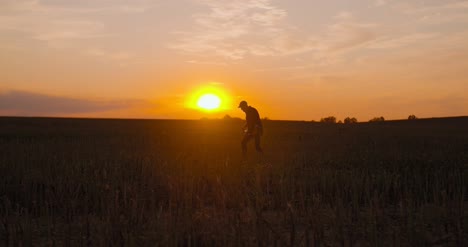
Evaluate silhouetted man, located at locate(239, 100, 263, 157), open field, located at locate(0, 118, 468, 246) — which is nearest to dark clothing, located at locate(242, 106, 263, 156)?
silhouetted man, located at locate(239, 100, 263, 157)

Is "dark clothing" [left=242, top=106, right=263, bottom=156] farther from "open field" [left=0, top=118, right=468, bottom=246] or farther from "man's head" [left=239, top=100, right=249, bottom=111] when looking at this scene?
"open field" [left=0, top=118, right=468, bottom=246]

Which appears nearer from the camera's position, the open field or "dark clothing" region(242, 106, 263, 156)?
the open field

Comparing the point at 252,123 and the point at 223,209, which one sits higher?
the point at 252,123

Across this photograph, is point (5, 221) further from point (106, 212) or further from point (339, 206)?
point (339, 206)

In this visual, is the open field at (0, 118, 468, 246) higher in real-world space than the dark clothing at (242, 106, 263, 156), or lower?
lower

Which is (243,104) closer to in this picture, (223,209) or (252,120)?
(252,120)

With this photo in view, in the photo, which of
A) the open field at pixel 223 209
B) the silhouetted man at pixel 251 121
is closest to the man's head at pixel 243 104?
the silhouetted man at pixel 251 121

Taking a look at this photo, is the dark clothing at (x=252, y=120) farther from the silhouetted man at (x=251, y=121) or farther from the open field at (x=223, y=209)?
the open field at (x=223, y=209)

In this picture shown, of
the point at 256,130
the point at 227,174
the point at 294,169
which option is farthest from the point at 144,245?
the point at 256,130

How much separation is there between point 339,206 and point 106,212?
3152mm

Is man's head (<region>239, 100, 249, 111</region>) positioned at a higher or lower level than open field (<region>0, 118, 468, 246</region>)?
higher

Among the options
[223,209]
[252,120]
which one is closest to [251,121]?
[252,120]

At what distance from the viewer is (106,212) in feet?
24.3

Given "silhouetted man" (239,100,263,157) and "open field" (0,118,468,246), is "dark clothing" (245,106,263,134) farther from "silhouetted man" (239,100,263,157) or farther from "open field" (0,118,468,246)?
"open field" (0,118,468,246)
